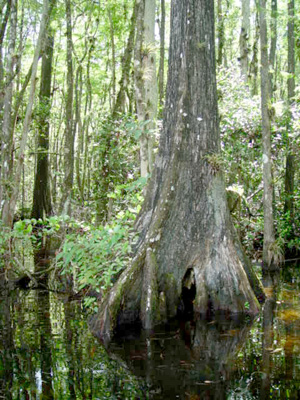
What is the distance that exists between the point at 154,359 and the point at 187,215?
2.70m

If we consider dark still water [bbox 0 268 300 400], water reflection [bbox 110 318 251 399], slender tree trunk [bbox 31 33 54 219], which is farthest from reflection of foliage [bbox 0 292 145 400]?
Result: slender tree trunk [bbox 31 33 54 219]

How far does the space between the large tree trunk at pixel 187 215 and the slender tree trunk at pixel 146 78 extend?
1.49m

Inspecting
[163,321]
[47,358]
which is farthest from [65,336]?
[163,321]

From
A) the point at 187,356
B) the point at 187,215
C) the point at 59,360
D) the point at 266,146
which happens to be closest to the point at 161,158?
the point at 187,215

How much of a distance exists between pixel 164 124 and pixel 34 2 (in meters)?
7.84

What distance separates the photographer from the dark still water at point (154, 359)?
168 inches

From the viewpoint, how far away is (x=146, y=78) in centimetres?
945

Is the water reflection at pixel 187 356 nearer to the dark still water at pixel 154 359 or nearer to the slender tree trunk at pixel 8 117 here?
the dark still water at pixel 154 359

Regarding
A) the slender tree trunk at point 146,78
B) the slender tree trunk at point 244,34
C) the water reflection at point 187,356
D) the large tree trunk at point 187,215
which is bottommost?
the water reflection at point 187,356

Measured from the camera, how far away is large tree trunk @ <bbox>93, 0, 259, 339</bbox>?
6.62m

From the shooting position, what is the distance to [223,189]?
7.56m

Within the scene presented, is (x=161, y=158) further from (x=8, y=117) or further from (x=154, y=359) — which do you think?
(x=8, y=117)

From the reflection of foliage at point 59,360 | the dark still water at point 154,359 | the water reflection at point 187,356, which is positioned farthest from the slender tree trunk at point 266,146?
the reflection of foliage at point 59,360

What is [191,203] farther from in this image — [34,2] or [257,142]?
[34,2]
